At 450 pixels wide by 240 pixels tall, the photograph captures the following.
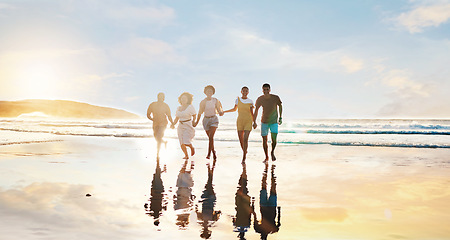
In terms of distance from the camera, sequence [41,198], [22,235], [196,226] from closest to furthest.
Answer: [22,235] → [196,226] → [41,198]

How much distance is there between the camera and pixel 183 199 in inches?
211

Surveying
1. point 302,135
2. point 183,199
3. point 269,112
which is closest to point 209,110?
point 269,112

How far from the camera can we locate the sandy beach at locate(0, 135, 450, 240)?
3.84 metres

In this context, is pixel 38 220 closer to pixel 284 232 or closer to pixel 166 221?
pixel 166 221

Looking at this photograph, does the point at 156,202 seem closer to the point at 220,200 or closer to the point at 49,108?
the point at 220,200

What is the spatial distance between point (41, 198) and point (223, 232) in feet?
10.4

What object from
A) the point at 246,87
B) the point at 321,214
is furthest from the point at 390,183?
the point at 246,87

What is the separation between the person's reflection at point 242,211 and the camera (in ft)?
13.0

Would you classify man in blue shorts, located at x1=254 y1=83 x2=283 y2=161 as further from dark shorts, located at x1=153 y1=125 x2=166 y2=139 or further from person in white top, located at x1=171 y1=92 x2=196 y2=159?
dark shorts, located at x1=153 y1=125 x2=166 y2=139

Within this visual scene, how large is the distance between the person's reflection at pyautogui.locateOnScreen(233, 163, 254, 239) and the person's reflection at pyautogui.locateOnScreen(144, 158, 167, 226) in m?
0.93

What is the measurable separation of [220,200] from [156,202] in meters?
0.94

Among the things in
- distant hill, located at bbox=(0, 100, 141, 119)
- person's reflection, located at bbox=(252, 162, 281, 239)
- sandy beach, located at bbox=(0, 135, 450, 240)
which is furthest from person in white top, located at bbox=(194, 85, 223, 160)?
distant hill, located at bbox=(0, 100, 141, 119)

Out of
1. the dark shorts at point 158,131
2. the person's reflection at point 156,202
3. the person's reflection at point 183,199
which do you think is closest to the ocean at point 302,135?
the dark shorts at point 158,131

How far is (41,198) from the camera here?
212 inches
